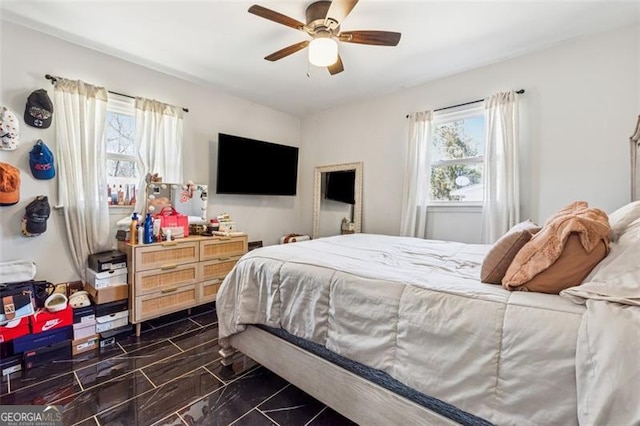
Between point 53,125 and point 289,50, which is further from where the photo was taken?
point 53,125

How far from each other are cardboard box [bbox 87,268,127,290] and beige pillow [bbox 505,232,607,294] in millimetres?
2880

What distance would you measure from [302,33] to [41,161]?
2.41 meters

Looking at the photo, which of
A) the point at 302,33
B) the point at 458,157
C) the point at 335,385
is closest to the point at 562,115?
the point at 458,157

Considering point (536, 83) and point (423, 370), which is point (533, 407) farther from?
point (536, 83)

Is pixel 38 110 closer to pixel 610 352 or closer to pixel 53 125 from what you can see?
pixel 53 125

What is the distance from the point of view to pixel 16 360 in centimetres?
190

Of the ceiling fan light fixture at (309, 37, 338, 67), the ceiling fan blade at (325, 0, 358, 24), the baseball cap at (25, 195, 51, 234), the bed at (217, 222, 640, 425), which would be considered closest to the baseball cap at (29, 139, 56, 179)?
the baseball cap at (25, 195, 51, 234)

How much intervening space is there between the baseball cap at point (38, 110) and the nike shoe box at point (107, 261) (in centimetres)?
116

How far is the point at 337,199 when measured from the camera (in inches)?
160

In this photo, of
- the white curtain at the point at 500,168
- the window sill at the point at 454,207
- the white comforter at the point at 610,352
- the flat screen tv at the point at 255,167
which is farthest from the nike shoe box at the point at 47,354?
the white curtain at the point at 500,168

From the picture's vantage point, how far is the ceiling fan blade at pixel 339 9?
1693mm

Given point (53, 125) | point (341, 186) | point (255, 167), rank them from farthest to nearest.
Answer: point (341, 186), point (255, 167), point (53, 125)

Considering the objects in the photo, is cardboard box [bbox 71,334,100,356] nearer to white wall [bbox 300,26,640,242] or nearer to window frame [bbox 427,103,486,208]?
white wall [bbox 300,26,640,242]

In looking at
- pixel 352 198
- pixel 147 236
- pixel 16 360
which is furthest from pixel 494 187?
pixel 16 360
